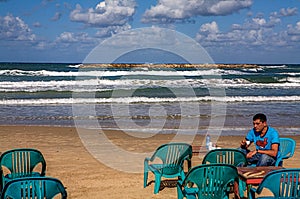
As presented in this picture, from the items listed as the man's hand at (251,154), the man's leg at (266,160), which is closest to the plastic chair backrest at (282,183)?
the man's leg at (266,160)

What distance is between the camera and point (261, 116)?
5.71 meters

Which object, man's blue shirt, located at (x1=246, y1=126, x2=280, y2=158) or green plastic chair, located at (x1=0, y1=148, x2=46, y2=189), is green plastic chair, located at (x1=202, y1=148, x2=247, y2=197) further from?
green plastic chair, located at (x1=0, y1=148, x2=46, y2=189)

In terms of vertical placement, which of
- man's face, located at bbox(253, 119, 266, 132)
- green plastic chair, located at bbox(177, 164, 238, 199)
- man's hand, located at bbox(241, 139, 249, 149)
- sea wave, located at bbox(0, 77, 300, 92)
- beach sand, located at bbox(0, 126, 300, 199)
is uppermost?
sea wave, located at bbox(0, 77, 300, 92)

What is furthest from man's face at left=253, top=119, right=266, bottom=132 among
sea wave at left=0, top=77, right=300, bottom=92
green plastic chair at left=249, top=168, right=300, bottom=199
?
sea wave at left=0, top=77, right=300, bottom=92

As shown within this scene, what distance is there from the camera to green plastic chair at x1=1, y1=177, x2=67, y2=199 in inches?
146

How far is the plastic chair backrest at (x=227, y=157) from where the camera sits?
531cm

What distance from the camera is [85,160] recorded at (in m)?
8.14

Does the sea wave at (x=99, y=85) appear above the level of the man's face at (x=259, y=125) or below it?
above

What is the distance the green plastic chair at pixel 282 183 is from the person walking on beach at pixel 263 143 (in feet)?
4.74

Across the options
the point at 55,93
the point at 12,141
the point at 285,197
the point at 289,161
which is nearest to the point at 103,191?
the point at 285,197

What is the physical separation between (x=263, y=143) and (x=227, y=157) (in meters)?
0.68

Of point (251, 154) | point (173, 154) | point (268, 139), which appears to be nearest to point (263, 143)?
point (268, 139)

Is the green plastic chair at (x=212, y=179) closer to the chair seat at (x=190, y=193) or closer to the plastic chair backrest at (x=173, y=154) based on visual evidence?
the chair seat at (x=190, y=193)

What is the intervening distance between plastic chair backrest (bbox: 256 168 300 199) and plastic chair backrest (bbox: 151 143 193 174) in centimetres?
174
